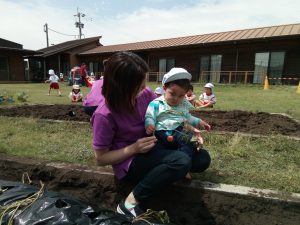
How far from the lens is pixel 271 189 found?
2.54 m

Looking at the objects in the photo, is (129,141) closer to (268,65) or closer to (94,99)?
(94,99)

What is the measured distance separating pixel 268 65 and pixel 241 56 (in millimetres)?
1884

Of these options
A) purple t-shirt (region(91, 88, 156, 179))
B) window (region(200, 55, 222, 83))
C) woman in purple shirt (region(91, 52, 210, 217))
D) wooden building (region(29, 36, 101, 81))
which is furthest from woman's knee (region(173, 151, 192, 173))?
wooden building (region(29, 36, 101, 81))

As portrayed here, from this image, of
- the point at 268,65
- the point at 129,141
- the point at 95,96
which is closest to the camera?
the point at 129,141

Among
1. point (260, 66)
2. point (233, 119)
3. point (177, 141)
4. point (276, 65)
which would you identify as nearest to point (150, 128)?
point (177, 141)

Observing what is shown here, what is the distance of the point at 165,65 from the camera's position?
22.8m

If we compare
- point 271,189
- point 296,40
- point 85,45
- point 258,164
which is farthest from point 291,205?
point 85,45

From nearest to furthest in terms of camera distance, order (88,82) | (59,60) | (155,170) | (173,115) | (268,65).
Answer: (155,170) → (173,115) → (268,65) → (88,82) → (59,60)

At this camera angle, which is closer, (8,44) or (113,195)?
(113,195)

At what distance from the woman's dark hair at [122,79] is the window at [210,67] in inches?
709

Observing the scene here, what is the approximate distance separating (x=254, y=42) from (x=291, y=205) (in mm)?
16670

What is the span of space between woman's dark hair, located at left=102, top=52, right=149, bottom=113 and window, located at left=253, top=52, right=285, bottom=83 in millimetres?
16609

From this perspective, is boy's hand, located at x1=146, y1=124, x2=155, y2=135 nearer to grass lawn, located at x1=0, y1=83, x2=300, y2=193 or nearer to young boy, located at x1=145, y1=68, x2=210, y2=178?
young boy, located at x1=145, y1=68, x2=210, y2=178

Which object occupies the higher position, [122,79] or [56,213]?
[122,79]
